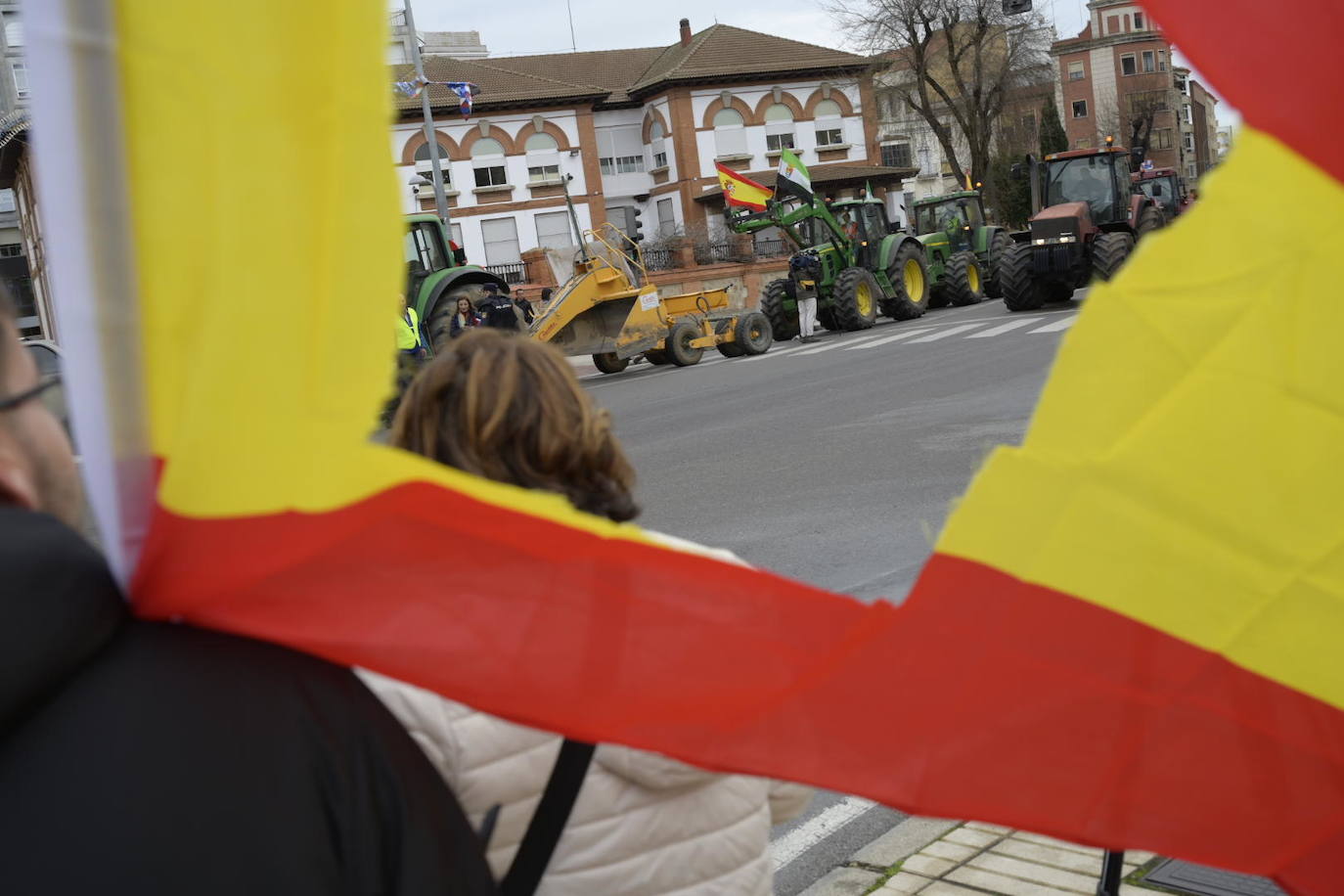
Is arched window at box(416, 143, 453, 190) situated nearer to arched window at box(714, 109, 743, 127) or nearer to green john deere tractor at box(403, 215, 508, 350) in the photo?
arched window at box(714, 109, 743, 127)

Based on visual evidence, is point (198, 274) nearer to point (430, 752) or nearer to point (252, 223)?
point (252, 223)

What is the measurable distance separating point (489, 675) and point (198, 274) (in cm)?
39

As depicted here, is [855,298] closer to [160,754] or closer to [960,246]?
[960,246]

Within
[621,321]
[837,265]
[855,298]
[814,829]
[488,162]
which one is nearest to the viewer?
[814,829]

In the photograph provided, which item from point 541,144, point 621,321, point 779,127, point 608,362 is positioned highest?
point 541,144

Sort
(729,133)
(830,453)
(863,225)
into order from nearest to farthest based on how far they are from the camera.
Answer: (830,453) < (863,225) < (729,133)

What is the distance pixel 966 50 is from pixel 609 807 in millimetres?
44377

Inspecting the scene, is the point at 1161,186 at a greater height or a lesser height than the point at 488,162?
lesser

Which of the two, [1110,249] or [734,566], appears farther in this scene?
[1110,249]

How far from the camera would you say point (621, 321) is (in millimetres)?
19797

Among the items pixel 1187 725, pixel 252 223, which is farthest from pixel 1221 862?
pixel 252 223

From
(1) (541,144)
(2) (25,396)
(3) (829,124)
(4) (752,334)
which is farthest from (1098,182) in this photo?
(3) (829,124)

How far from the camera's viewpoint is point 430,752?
1329mm

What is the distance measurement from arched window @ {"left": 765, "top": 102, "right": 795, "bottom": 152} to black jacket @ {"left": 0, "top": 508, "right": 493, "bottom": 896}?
180 ft
